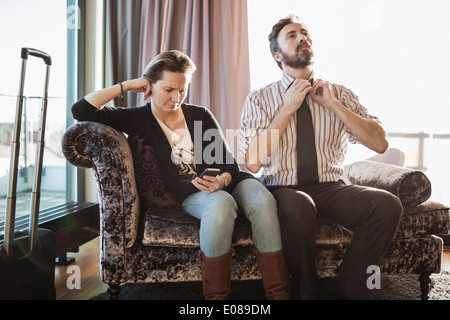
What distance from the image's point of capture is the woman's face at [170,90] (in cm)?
Result: 140

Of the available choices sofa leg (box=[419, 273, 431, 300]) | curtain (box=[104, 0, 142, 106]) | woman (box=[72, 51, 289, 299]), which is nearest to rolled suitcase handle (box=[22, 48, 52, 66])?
woman (box=[72, 51, 289, 299])

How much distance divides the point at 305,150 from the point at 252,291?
0.67 metres

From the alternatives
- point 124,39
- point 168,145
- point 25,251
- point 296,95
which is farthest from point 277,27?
point 25,251

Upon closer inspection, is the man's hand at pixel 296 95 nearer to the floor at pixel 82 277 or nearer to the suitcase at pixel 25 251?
the suitcase at pixel 25 251

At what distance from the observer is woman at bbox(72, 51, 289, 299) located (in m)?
1.17

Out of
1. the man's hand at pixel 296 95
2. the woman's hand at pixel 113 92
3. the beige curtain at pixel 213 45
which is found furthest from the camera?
the beige curtain at pixel 213 45

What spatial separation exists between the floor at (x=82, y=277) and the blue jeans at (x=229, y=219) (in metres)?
0.65

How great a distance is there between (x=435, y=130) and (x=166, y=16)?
2.02m

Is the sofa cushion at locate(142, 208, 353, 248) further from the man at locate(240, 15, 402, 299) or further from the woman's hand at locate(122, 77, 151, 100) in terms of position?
the woman's hand at locate(122, 77, 151, 100)

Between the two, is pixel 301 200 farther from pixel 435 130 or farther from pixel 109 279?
pixel 435 130

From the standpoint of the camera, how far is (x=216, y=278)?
1.15 meters

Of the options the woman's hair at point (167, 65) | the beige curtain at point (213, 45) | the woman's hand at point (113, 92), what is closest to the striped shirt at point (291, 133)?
the woman's hair at point (167, 65)

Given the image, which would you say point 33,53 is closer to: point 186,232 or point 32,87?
point 186,232
